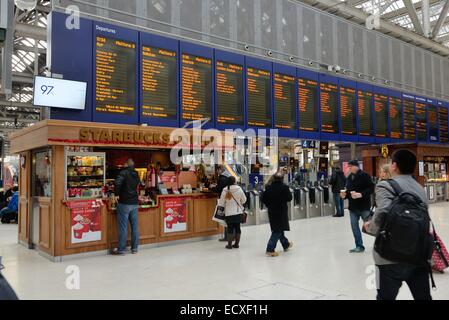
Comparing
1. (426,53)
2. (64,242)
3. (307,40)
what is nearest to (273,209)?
(64,242)

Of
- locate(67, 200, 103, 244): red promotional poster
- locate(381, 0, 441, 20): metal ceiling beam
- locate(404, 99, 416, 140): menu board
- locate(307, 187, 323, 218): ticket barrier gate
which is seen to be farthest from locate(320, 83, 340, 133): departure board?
locate(381, 0, 441, 20): metal ceiling beam

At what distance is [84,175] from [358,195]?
425cm

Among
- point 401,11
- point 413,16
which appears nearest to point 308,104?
A: point 413,16

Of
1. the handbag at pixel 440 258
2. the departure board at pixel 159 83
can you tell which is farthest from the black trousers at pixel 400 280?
the departure board at pixel 159 83

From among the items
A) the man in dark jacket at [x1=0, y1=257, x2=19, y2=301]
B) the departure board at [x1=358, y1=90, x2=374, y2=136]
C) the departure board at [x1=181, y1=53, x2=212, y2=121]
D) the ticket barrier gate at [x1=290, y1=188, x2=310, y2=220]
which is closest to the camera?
the man in dark jacket at [x1=0, y1=257, x2=19, y2=301]

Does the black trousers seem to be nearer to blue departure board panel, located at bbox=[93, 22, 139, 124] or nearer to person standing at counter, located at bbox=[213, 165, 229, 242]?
person standing at counter, located at bbox=[213, 165, 229, 242]

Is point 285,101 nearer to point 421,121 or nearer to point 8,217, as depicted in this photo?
point 421,121

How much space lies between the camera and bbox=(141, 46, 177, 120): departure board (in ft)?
24.1

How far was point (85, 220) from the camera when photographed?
5.80m

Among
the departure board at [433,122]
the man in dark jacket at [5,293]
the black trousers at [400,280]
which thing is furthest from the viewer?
the departure board at [433,122]

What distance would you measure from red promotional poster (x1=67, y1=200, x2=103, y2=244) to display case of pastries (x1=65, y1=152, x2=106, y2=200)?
0.14 meters

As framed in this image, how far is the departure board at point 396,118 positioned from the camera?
12414mm

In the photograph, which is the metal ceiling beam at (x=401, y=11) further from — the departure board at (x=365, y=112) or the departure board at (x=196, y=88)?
the departure board at (x=196, y=88)
